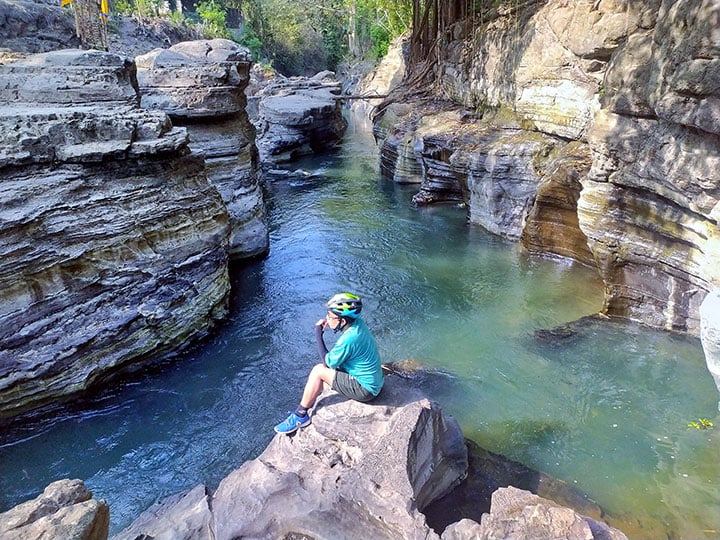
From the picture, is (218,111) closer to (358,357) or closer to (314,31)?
(358,357)

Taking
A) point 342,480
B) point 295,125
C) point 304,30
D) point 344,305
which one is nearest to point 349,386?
point 344,305

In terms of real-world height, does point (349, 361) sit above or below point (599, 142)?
below

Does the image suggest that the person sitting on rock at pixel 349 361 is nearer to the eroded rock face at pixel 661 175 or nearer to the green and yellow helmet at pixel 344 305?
the green and yellow helmet at pixel 344 305

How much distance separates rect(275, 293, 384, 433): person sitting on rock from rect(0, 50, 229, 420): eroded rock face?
306 centimetres

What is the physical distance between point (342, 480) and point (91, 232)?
4299 mm

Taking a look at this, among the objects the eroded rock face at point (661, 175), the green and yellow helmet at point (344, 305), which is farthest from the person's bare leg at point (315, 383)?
the eroded rock face at point (661, 175)

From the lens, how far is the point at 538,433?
19.1 feet

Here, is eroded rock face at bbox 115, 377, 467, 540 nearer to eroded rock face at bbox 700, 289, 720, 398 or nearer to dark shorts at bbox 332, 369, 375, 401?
dark shorts at bbox 332, 369, 375, 401

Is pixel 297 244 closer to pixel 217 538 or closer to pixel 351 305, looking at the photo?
pixel 351 305

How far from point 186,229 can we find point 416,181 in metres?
10.6

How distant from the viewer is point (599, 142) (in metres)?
7.77

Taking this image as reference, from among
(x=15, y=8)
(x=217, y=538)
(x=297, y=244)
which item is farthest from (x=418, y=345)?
(x=15, y=8)

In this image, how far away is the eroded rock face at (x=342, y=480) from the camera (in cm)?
381

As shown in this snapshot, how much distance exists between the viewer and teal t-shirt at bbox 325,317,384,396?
4.55 metres
